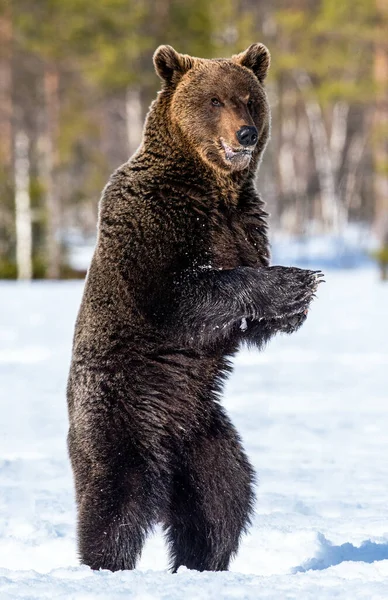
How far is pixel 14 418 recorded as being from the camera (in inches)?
313

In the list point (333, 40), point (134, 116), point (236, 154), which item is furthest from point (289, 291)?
point (333, 40)

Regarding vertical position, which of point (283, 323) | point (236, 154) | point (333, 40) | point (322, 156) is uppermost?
point (333, 40)

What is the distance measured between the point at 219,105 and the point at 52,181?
21.3 m

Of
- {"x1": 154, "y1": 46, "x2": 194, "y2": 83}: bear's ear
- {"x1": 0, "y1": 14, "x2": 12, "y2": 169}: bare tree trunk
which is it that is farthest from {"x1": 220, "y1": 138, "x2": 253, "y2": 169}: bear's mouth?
{"x1": 0, "y1": 14, "x2": 12, "y2": 169}: bare tree trunk

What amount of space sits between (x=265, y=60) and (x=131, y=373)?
171 centimetres

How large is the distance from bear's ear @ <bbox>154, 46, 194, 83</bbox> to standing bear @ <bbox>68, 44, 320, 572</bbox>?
4cm

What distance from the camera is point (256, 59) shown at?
4.53 metres

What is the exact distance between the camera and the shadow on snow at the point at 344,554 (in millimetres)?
4340

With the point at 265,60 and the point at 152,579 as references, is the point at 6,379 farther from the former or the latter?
the point at 152,579

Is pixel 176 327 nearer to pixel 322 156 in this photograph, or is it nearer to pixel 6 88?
pixel 6 88

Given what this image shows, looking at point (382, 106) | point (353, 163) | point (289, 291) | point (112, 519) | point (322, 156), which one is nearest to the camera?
point (112, 519)

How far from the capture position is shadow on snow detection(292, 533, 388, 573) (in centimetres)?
434

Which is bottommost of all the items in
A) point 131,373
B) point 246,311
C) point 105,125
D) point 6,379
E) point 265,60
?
point 6,379

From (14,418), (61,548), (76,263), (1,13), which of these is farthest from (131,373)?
(76,263)
